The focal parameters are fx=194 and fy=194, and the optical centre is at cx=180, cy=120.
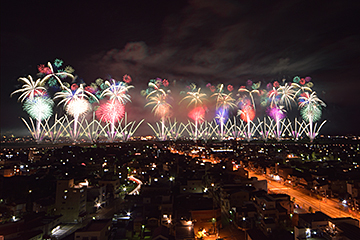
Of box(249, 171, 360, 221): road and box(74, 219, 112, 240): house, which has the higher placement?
box(74, 219, 112, 240): house

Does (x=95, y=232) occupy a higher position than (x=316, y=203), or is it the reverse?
(x=95, y=232)

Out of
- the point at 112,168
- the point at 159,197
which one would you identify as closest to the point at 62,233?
the point at 159,197

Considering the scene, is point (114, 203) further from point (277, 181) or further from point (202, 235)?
point (277, 181)

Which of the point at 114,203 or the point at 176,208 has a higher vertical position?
the point at 176,208

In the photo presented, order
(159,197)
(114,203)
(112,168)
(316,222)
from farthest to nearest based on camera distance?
(112,168) → (114,203) → (159,197) → (316,222)

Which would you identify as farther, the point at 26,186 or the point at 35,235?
the point at 26,186

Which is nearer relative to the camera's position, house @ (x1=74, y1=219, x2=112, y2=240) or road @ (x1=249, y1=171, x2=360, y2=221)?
house @ (x1=74, y1=219, x2=112, y2=240)

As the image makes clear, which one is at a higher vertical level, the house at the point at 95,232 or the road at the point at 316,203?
the house at the point at 95,232

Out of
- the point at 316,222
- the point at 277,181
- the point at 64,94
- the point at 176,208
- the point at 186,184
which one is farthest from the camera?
the point at 64,94

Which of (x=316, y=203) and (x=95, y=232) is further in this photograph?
(x=316, y=203)

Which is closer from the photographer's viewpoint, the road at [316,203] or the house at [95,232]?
the house at [95,232]

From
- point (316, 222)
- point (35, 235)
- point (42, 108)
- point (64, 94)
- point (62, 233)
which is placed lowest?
point (62, 233)
